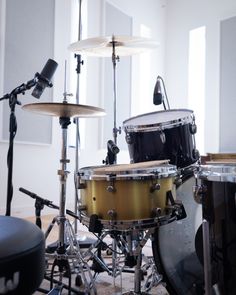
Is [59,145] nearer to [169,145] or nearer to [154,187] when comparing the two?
[169,145]

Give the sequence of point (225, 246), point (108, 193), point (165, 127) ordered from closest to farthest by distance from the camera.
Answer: point (225, 246)
point (108, 193)
point (165, 127)

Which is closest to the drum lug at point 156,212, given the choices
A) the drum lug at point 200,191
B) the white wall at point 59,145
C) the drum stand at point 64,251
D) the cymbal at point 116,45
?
the drum lug at point 200,191

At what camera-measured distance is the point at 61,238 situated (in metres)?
1.62

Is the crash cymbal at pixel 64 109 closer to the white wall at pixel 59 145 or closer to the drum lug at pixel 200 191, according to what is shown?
the drum lug at pixel 200 191

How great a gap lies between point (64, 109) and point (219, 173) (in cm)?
90

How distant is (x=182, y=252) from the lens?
1535 mm

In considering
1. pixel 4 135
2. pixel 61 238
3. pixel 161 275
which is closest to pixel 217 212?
pixel 161 275

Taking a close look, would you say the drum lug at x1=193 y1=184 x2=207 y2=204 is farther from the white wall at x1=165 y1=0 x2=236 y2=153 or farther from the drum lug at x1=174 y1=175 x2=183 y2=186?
the white wall at x1=165 y1=0 x2=236 y2=153

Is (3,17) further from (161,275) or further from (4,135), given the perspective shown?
(161,275)

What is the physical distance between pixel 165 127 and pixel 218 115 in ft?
11.9

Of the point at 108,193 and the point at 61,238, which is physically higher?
the point at 108,193

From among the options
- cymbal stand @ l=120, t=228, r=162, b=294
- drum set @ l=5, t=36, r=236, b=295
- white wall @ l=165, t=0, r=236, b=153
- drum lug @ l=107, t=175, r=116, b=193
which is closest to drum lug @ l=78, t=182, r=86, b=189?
drum set @ l=5, t=36, r=236, b=295

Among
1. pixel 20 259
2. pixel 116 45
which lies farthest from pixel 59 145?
pixel 20 259

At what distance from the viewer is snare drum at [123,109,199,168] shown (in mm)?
1540
